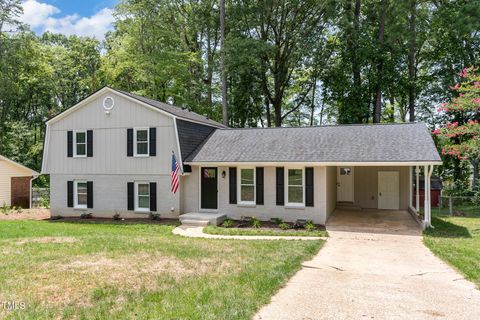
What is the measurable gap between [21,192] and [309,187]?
1879 cm

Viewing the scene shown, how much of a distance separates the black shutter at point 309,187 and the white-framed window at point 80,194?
10.4m

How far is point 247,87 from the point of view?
27.4 m

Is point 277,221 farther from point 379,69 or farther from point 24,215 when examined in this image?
point 379,69

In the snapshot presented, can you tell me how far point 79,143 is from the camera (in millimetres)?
16828

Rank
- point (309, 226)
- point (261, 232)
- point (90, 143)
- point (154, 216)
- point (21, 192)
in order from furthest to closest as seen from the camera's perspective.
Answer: point (21, 192), point (90, 143), point (154, 216), point (309, 226), point (261, 232)

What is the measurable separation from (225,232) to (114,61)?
2339 centimetres

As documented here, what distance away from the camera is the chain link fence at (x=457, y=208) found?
54.5ft

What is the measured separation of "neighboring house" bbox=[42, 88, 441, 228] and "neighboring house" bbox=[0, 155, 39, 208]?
257 inches

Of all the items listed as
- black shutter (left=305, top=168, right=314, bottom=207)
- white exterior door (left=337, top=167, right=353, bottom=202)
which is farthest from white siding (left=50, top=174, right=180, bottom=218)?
white exterior door (left=337, top=167, right=353, bottom=202)

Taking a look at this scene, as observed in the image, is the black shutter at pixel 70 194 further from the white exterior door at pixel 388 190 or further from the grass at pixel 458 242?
the grass at pixel 458 242

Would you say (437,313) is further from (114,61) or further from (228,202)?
(114,61)

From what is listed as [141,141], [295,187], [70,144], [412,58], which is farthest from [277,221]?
[412,58]

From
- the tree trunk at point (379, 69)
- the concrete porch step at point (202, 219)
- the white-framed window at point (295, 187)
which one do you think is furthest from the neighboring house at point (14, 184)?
the tree trunk at point (379, 69)

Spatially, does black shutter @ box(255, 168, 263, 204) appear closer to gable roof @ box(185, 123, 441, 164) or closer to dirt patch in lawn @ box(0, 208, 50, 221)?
gable roof @ box(185, 123, 441, 164)
